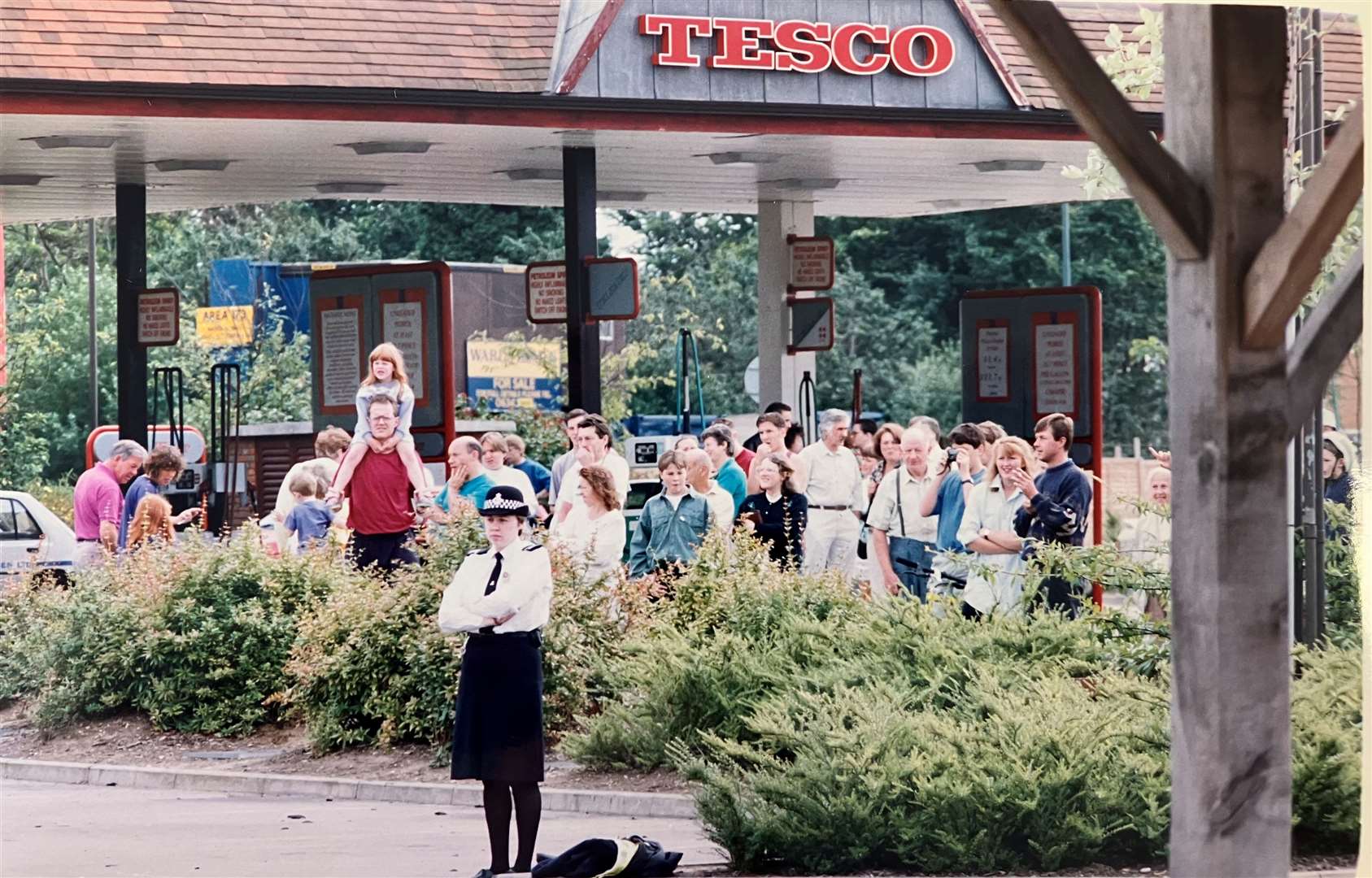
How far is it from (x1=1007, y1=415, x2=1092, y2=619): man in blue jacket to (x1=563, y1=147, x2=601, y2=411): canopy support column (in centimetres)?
605

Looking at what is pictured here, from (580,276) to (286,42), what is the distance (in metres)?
3.40

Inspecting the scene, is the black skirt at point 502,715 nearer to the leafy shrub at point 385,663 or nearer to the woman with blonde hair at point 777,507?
the leafy shrub at point 385,663

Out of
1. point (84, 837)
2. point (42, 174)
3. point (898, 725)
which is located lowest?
point (84, 837)

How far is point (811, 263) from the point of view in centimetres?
2275

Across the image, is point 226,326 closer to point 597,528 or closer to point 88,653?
point 88,653

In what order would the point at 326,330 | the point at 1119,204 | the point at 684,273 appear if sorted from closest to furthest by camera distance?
the point at 326,330, the point at 684,273, the point at 1119,204

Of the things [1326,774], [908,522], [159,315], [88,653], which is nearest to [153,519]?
[88,653]

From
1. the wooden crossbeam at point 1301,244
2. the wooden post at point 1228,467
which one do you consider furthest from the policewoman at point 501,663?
the wooden crossbeam at point 1301,244

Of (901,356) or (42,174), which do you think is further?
(901,356)

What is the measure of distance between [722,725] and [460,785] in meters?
1.64

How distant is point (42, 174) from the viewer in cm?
1961

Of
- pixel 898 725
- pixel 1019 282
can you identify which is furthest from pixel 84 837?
pixel 1019 282

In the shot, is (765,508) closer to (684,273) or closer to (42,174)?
(42,174)

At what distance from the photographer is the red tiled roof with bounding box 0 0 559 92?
1499 cm
